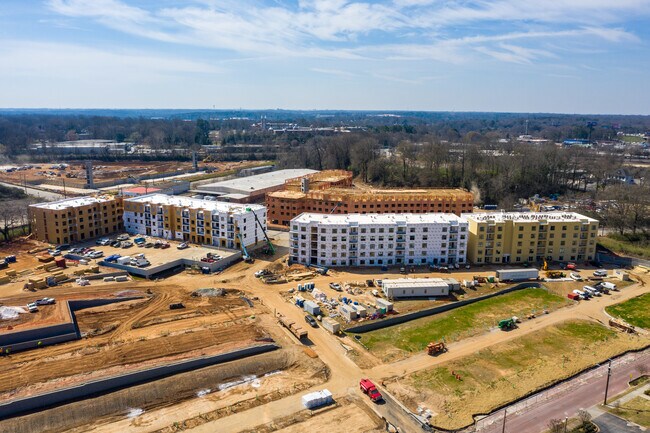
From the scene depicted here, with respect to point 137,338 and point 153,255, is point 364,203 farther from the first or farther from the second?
point 137,338

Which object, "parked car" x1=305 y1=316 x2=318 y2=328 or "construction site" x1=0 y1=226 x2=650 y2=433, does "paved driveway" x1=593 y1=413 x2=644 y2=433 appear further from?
"parked car" x1=305 y1=316 x2=318 y2=328

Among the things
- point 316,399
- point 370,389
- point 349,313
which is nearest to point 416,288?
point 349,313

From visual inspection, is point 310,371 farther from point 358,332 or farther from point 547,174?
point 547,174

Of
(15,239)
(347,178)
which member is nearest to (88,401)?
(15,239)

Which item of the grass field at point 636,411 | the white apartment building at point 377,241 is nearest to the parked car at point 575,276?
the white apartment building at point 377,241

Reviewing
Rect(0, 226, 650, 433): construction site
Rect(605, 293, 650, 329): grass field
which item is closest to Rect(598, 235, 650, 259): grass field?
Rect(0, 226, 650, 433): construction site
